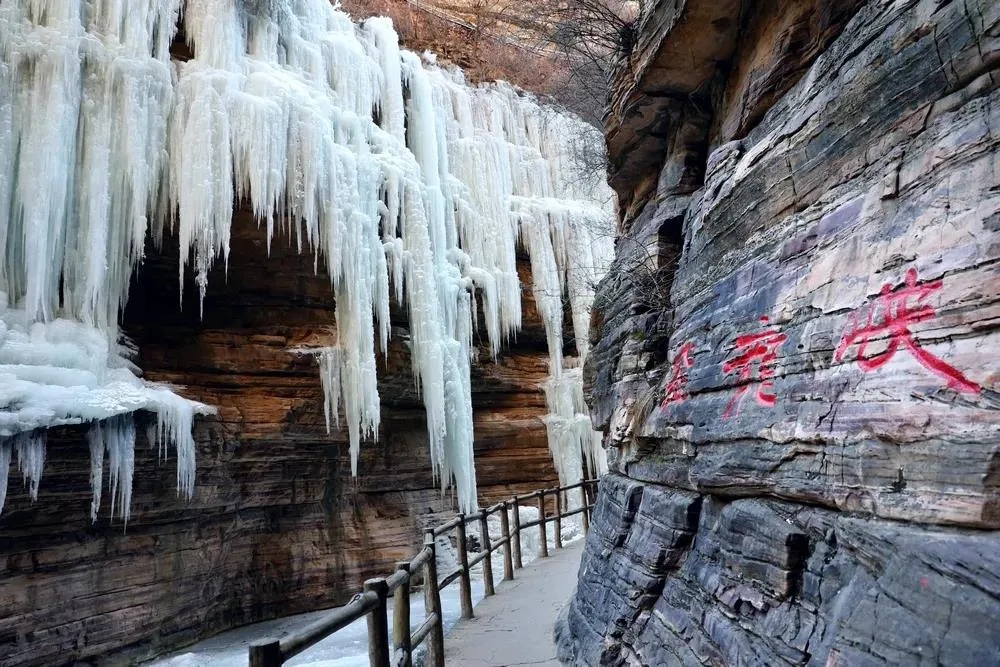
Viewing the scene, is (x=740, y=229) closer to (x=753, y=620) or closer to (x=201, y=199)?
(x=753, y=620)

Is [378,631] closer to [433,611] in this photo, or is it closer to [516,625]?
[433,611]

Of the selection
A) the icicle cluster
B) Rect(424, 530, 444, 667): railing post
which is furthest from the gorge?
Rect(424, 530, 444, 667): railing post

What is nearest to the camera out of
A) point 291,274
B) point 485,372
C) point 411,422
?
point 291,274

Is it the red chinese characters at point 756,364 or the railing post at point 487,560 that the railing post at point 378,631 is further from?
the railing post at point 487,560

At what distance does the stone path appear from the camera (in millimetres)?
4492

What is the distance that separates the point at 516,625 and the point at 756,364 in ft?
11.6

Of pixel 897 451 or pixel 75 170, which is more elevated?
pixel 75 170

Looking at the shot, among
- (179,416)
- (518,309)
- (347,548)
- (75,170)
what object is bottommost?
(347,548)

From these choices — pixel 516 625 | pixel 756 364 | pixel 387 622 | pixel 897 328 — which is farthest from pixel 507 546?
pixel 897 328

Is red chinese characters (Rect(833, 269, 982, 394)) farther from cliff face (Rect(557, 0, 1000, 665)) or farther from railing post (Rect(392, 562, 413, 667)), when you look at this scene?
railing post (Rect(392, 562, 413, 667))

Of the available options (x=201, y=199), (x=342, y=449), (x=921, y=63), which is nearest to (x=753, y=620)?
(x=921, y=63)

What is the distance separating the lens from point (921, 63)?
2168 millimetres

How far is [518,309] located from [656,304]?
656 centimetres

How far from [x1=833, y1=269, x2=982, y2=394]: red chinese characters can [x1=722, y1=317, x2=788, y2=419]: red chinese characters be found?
43cm
